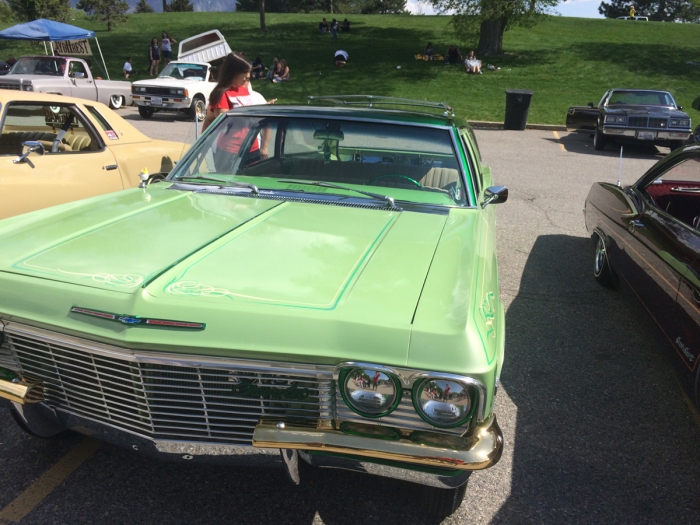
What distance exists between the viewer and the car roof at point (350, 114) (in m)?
3.56

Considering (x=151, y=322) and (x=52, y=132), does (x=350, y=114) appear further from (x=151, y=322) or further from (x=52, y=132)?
(x=52, y=132)

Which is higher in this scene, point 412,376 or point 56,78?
point 412,376

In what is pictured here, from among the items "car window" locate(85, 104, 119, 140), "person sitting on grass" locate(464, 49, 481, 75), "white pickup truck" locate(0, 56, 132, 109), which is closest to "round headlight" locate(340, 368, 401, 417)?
"car window" locate(85, 104, 119, 140)

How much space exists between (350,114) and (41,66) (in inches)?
596

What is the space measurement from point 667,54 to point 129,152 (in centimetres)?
2853

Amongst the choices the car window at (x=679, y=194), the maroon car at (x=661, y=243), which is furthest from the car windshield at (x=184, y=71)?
the car window at (x=679, y=194)

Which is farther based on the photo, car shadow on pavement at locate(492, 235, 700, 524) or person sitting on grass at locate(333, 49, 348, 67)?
person sitting on grass at locate(333, 49, 348, 67)

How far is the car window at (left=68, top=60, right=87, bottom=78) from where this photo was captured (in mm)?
15508

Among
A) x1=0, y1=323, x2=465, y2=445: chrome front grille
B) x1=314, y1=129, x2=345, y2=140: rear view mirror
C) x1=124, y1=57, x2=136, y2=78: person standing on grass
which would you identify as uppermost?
x1=314, y1=129, x2=345, y2=140: rear view mirror

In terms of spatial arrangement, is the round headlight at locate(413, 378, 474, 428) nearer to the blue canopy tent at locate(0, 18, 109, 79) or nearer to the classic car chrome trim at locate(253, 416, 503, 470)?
the classic car chrome trim at locate(253, 416, 503, 470)

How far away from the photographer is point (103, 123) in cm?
554

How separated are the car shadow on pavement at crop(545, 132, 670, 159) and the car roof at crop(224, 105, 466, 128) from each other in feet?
35.4

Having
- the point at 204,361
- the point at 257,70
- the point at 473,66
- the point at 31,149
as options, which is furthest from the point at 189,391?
the point at 473,66

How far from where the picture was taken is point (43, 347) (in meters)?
2.17
